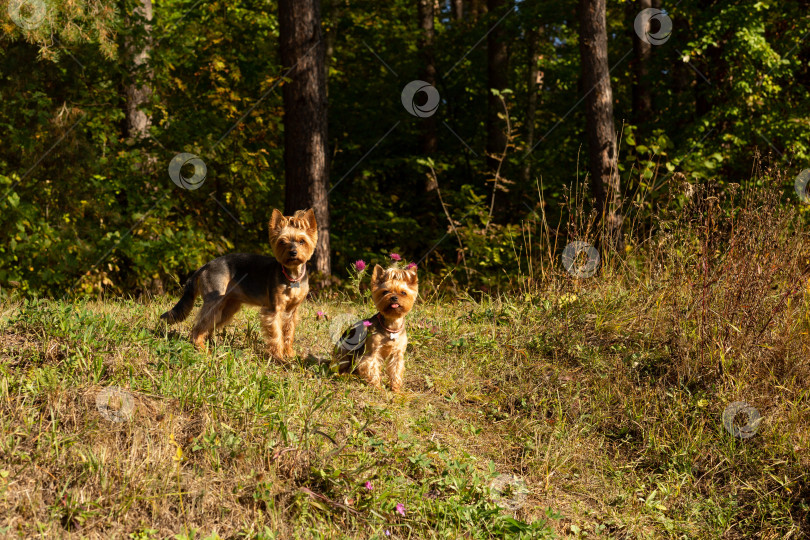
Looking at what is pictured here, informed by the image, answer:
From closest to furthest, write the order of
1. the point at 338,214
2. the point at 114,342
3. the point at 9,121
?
the point at 114,342, the point at 9,121, the point at 338,214

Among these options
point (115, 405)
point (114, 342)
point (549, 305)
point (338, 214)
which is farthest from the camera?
point (338, 214)

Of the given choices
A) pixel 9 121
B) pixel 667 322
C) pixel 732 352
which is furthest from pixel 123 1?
pixel 732 352

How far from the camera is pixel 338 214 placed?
51.5 ft

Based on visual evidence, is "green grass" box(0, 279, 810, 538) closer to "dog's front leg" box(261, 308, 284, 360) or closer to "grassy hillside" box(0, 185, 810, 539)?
"grassy hillside" box(0, 185, 810, 539)

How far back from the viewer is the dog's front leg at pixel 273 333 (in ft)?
19.2

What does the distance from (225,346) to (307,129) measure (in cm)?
476

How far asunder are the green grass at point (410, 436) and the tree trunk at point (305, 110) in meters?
3.35

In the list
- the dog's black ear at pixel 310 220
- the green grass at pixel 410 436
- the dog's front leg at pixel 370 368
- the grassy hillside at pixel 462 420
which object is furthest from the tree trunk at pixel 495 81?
the dog's front leg at pixel 370 368

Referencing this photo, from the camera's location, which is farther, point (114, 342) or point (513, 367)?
point (513, 367)

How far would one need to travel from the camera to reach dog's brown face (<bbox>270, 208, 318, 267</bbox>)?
5.78 meters

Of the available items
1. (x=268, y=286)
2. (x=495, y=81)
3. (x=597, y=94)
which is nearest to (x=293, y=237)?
(x=268, y=286)

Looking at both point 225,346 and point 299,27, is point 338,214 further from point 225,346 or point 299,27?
point 225,346

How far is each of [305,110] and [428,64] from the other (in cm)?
753

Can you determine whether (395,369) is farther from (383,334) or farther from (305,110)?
(305,110)
